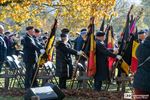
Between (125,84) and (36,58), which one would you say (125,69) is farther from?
(36,58)

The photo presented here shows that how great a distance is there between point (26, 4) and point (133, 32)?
186 inches

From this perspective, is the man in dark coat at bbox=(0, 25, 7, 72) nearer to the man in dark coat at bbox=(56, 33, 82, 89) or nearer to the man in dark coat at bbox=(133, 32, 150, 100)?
the man in dark coat at bbox=(56, 33, 82, 89)

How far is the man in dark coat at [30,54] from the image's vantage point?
1477cm

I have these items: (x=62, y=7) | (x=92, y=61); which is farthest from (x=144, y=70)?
(x=62, y=7)

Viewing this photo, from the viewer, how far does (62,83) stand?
14781 mm

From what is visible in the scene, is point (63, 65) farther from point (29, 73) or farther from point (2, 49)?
point (2, 49)

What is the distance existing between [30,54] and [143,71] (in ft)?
26.3

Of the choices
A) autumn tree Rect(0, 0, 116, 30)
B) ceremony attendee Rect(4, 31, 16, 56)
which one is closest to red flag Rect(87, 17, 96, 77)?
autumn tree Rect(0, 0, 116, 30)

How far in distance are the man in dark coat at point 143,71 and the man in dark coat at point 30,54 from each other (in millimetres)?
7531

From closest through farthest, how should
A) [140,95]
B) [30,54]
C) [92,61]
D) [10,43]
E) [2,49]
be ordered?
1. [140,95]
2. [92,61]
3. [30,54]
4. [2,49]
5. [10,43]

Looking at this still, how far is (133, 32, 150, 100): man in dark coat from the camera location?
24.0 feet

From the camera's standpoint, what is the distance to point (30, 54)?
593 inches

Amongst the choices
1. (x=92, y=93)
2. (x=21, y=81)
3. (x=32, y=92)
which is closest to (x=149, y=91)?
(x=32, y=92)

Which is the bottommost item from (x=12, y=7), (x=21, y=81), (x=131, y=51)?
(x=21, y=81)
